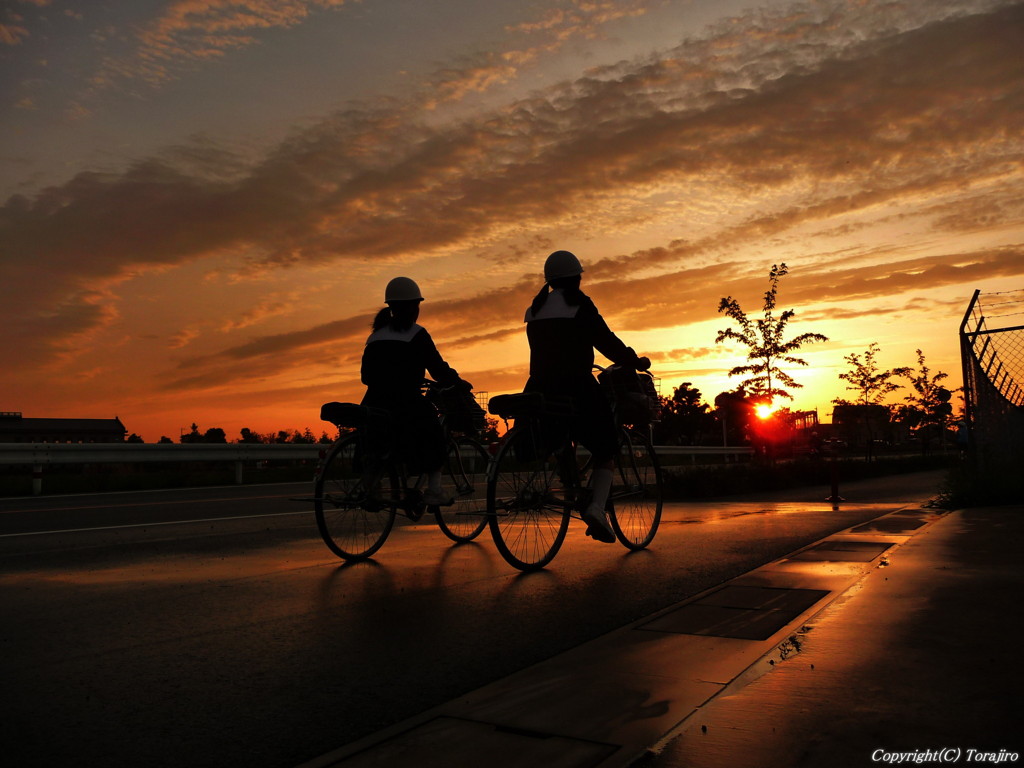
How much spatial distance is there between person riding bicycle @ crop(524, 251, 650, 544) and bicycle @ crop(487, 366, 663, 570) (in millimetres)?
130

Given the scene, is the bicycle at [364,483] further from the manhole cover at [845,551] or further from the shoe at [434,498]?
the manhole cover at [845,551]

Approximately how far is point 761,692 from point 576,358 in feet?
11.7

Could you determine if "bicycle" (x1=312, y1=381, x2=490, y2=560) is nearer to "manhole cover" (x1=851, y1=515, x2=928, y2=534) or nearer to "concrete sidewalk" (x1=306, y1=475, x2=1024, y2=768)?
"concrete sidewalk" (x1=306, y1=475, x2=1024, y2=768)

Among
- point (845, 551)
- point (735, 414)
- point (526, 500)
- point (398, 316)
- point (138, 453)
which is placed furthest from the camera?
point (735, 414)

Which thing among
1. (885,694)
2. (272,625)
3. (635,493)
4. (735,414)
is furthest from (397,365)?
(735,414)

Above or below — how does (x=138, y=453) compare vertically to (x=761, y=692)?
above

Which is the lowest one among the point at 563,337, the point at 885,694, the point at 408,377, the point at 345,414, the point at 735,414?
the point at 885,694

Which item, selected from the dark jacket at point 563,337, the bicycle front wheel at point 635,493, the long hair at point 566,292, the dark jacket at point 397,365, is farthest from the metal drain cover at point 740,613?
the dark jacket at point 397,365

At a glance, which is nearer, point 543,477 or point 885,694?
point 885,694

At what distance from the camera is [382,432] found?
21.9 feet

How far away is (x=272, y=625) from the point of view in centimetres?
441

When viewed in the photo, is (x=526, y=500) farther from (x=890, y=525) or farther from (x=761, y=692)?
(x=890, y=525)

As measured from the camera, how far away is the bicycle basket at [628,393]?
273 inches

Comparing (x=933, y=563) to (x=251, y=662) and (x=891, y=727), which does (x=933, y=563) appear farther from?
(x=251, y=662)
